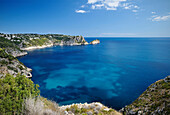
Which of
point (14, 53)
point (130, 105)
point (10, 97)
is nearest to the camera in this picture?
point (10, 97)

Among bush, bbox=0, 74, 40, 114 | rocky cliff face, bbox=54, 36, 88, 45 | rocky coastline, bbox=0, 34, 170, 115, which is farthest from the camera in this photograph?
rocky cliff face, bbox=54, 36, 88, 45

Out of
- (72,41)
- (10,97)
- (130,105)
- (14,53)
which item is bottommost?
(130,105)

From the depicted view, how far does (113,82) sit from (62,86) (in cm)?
1374

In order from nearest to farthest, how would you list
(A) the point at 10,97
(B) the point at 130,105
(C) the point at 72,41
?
(A) the point at 10,97
(B) the point at 130,105
(C) the point at 72,41

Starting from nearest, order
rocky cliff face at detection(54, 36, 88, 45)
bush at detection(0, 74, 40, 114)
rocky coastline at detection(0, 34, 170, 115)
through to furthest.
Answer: bush at detection(0, 74, 40, 114) < rocky coastline at detection(0, 34, 170, 115) < rocky cliff face at detection(54, 36, 88, 45)

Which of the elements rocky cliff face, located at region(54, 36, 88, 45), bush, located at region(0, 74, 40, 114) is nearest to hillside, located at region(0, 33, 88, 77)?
rocky cliff face, located at region(54, 36, 88, 45)

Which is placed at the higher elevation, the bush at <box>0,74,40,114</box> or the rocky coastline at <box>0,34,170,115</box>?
the bush at <box>0,74,40,114</box>

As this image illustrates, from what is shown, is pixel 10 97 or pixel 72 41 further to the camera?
pixel 72 41

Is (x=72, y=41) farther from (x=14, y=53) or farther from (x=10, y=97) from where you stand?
(x=10, y=97)

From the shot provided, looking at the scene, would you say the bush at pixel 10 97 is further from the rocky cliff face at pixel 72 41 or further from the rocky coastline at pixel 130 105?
the rocky cliff face at pixel 72 41

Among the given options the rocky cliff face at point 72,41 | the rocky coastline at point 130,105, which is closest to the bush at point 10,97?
the rocky coastline at point 130,105

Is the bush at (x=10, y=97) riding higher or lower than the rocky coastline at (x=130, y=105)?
higher

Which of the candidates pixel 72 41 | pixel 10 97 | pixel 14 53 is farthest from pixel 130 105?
pixel 72 41

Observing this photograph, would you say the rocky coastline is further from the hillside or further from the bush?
the bush
